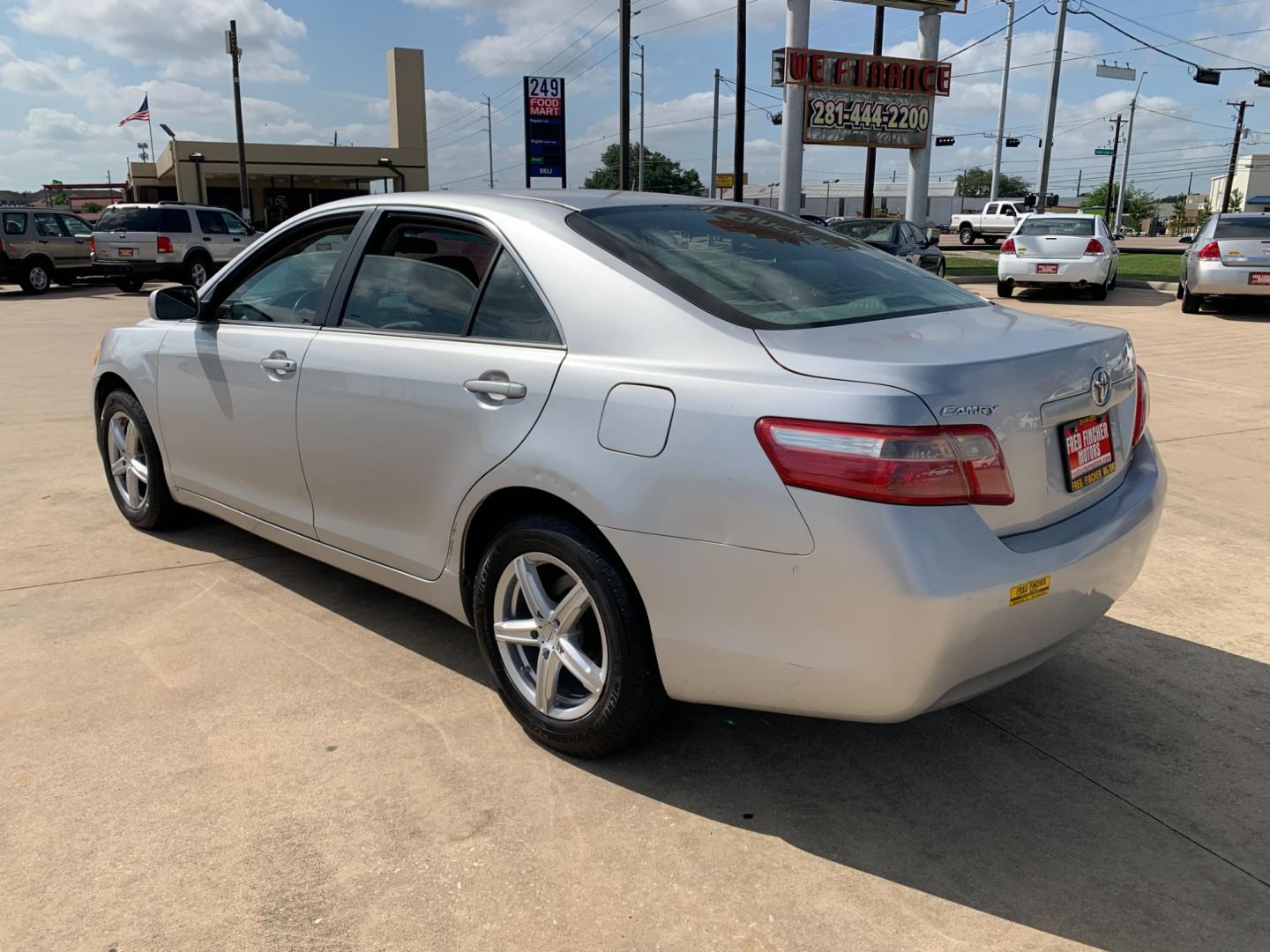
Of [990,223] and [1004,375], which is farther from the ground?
[990,223]

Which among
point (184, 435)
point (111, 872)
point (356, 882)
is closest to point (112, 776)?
point (111, 872)

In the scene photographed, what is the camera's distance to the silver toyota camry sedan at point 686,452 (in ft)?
7.72

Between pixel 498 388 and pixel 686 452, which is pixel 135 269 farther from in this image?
pixel 686 452

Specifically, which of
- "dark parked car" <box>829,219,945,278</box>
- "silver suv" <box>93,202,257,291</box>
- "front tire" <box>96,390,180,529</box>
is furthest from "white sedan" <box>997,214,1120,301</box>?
"silver suv" <box>93,202,257,291</box>

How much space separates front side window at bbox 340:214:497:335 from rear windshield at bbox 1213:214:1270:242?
46.5 ft

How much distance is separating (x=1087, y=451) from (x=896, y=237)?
16.5 metres

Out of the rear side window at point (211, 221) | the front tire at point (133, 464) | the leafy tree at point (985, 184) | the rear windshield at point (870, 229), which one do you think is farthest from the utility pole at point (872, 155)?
the leafy tree at point (985, 184)

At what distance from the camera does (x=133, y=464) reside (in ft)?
16.3

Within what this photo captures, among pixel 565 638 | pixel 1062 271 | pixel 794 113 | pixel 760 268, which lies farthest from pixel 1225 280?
pixel 565 638

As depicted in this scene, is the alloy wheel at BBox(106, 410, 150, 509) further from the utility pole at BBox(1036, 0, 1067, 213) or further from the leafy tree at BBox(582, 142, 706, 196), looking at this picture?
the leafy tree at BBox(582, 142, 706, 196)

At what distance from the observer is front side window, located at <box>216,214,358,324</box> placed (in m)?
3.84

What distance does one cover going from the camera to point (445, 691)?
11.4 ft

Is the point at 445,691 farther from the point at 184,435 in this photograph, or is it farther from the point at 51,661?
the point at 184,435

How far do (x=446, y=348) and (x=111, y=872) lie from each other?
1711mm
